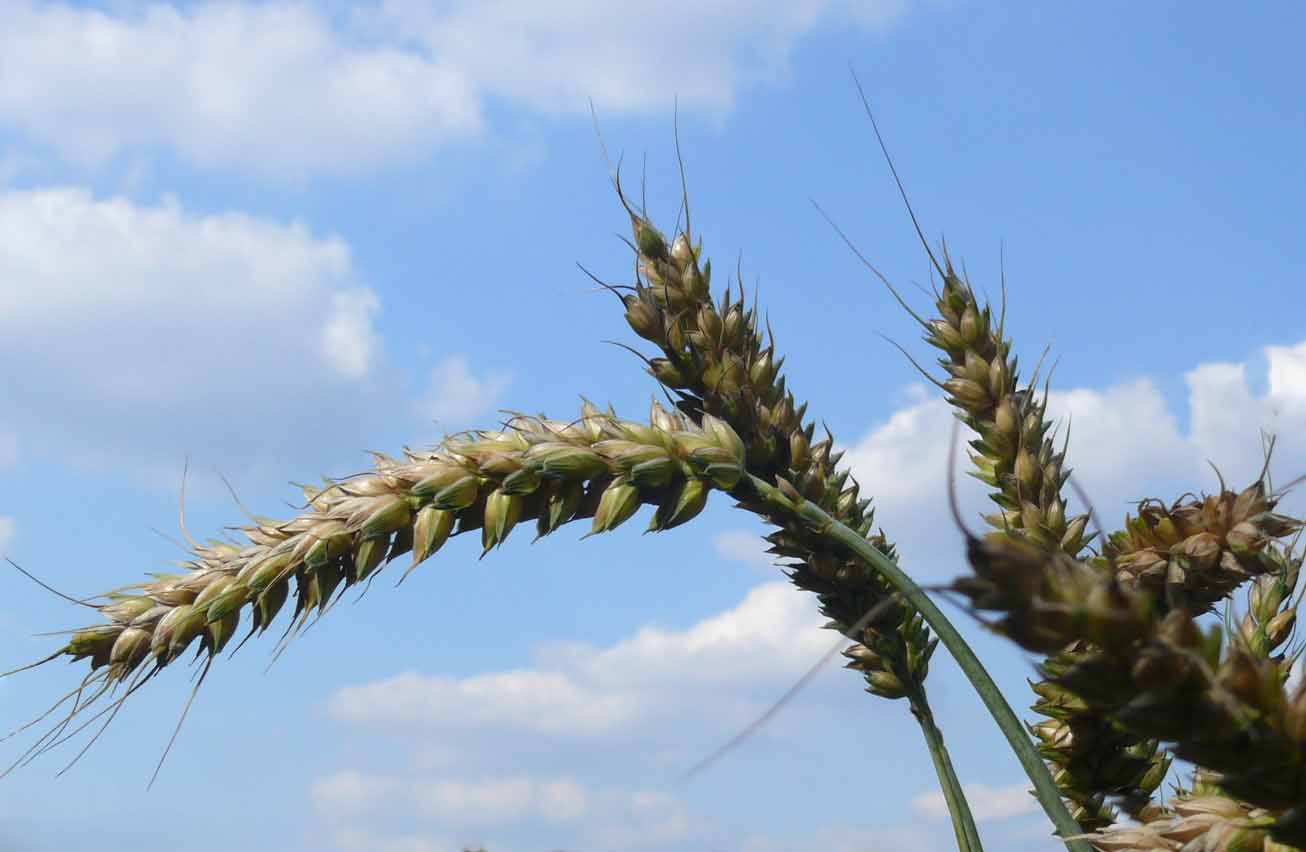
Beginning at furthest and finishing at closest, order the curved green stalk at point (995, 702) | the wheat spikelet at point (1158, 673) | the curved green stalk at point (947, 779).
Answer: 1. the curved green stalk at point (947, 779)
2. the curved green stalk at point (995, 702)
3. the wheat spikelet at point (1158, 673)

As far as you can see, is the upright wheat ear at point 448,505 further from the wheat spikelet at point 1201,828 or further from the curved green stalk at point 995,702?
the wheat spikelet at point 1201,828

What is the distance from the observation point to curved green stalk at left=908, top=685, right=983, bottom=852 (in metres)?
2.92

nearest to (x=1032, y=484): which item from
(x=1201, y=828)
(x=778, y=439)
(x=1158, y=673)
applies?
(x=778, y=439)

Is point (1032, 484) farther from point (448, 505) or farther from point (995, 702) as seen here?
point (448, 505)

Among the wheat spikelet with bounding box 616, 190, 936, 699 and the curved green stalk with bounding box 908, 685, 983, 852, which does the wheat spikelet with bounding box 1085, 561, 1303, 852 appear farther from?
the wheat spikelet with bounding box 616, 190, 936, 699

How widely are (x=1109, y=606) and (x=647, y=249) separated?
2.55 m

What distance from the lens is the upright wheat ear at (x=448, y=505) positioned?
268 cm

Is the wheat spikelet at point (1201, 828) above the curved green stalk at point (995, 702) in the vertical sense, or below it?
below

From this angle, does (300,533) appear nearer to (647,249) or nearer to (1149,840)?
(647,249)

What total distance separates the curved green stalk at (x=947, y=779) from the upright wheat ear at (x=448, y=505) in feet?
3.33

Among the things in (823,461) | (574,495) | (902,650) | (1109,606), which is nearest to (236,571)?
(574,495)

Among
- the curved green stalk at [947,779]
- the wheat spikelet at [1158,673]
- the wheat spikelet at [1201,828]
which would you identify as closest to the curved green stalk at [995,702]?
the wheat spikelet at [1201,828]

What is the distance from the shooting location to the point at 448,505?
267cm

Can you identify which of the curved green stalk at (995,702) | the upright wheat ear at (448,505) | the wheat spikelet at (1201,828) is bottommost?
the wheat spikelet at (1201,828)
